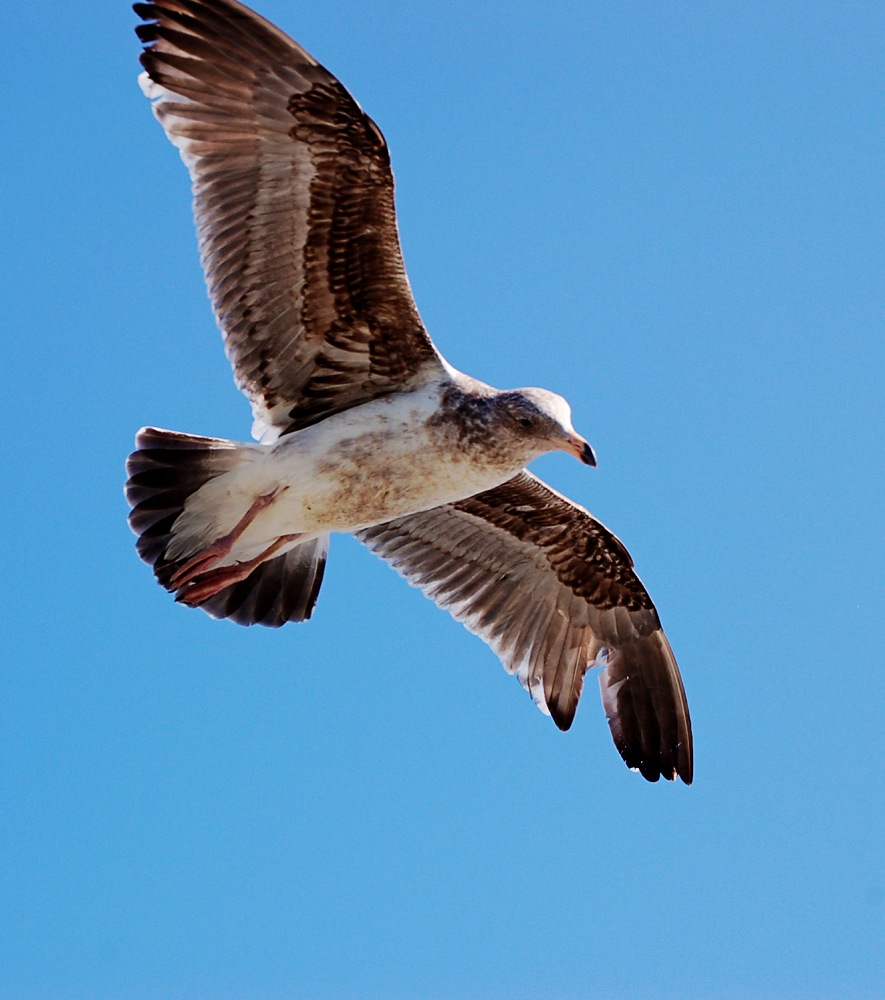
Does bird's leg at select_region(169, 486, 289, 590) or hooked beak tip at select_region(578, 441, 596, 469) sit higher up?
hooked beak tip at select_region(578, 441, 596, 469)

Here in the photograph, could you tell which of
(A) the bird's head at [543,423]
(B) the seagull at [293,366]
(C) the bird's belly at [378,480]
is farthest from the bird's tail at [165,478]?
(A) the bird's head at [543,423]

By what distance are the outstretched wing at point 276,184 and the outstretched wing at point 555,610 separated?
58.8 inches

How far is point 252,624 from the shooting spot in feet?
24.7

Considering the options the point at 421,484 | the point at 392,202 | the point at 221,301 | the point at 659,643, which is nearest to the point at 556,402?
the point at 421,484

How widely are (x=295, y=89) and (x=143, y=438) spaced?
1727mm

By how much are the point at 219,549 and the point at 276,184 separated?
5.50ft

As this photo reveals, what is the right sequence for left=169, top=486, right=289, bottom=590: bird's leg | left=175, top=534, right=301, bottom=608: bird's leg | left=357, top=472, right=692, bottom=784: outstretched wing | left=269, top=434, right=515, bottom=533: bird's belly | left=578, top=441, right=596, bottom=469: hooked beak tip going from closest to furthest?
left=578, top=441, right=596, bottom=469: hooked beak tip
left=269, top=434, right=515, bottom=533: bird's belly
left=169, top=486, right=289, bottom=590: bird's leg
left=175, top=534, right=301, bottom=608: bird's leg
left=357, top=472, right=692, bottom=784: outstretched wing

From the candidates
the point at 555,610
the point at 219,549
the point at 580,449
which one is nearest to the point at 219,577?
the point at 219,549

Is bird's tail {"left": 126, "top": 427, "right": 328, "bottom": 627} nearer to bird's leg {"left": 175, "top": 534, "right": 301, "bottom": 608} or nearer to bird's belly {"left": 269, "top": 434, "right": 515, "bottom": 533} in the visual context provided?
bird's leg {"left": 175, "top": 534, "right": 301, "bottom": 608}

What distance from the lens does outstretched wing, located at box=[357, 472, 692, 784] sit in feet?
26.7

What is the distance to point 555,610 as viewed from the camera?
8273 millimetres

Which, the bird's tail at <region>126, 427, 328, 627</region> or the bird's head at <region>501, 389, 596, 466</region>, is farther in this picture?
the bird's tail at <region>126, 427, 328, 627</region>

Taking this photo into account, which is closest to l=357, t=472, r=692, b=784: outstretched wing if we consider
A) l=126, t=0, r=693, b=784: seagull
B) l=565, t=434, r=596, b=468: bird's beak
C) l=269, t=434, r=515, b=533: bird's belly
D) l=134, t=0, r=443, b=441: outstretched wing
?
Answer: l=126, t=0, r=693, b=784: seagull

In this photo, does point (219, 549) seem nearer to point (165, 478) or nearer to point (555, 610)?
point (165, 478)
